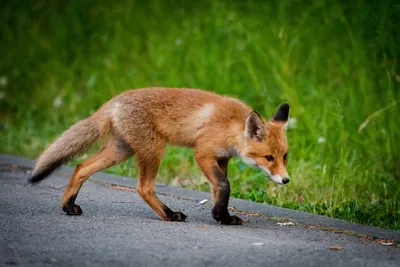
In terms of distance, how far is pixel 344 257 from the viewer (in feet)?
14.0

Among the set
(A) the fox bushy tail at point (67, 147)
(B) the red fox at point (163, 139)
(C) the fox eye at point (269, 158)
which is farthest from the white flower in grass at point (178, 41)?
(C) the fox eye at point (269, 158)

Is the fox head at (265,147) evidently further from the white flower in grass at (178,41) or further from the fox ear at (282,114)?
the white flower in grass at (178,41)

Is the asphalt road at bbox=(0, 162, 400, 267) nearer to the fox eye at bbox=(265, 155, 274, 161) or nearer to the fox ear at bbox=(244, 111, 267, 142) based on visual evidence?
the fox eye at bbox=(265, 155, 274, 161)

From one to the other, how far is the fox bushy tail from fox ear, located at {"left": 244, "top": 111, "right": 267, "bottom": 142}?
1.16 m

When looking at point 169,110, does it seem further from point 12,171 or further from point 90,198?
point 12,171

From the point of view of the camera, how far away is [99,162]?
5703 mm

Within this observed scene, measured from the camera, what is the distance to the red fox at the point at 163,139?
18.4 ft

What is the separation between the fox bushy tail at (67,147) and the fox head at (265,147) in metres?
1.17

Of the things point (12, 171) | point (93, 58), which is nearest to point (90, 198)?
point (12, 171)

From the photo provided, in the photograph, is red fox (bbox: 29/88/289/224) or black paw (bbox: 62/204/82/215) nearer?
black paw (bbox: 62/204/82/215)

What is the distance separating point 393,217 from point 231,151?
1.43 metres

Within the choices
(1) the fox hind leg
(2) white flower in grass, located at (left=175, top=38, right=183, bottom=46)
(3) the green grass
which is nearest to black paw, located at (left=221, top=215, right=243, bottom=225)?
(3) the green grass

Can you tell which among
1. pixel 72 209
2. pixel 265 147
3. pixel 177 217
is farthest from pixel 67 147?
pixel 265 147

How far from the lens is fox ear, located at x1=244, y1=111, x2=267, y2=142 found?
5.59 metres
